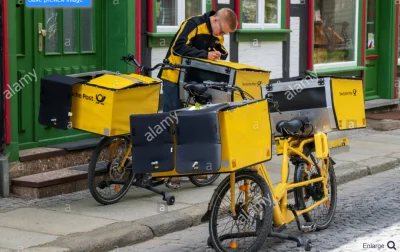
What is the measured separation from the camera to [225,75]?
8.94 m

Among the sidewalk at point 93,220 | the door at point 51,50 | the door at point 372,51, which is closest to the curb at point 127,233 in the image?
the sidewalk at point 93,220

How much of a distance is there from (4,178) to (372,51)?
9.62 m

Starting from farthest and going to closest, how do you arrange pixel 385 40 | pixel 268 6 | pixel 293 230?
1. pixel 385 40
2. pixel 268 6
3. pixel 293 230

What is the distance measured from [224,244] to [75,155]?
3.32 meters

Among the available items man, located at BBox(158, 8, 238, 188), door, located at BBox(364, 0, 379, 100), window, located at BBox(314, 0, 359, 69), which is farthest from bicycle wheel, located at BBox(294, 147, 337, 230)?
door, located at BBox(364, 0, 379, 100)

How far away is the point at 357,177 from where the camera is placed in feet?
36.2

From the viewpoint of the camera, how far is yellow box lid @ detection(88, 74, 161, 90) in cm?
827

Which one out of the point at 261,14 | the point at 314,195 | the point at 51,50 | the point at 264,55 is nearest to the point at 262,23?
the point at 261,14

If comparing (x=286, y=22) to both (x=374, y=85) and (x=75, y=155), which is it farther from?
(x=75, y=155)

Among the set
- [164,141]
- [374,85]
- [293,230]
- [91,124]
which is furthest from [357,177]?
[374,85]

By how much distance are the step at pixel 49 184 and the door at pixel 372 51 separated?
8424 mm

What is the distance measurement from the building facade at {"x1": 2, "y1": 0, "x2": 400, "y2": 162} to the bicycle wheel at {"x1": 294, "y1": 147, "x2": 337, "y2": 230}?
6.25 feet

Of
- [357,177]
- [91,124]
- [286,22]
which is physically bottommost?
[357,177]

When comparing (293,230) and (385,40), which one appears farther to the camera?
(385,40)
